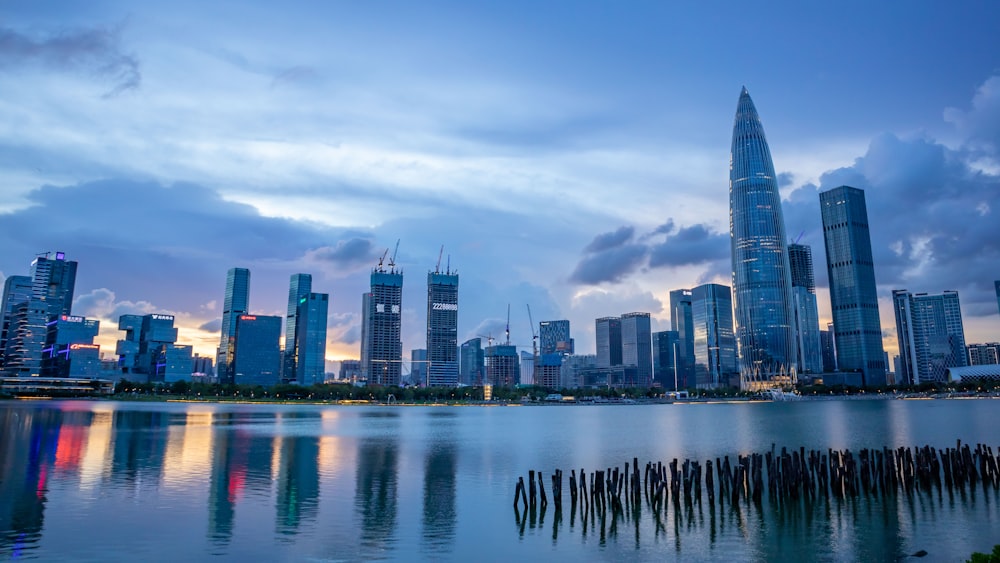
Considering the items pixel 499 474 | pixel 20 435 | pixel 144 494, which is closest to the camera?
pixel 144 494

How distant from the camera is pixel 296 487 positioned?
159 ft

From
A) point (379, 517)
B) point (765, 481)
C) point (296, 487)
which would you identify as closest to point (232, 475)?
point (296, 487)

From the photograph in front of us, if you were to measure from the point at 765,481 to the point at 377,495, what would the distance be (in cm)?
2887

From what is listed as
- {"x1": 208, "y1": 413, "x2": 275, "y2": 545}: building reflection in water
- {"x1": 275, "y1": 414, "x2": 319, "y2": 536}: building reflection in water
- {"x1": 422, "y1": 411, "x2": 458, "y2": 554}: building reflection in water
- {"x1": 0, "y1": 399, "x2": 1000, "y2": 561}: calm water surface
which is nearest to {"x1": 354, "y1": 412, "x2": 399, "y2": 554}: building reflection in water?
{"x1": 0, "y1": 399, "x2": 1000, "y2": 561}: calm water surface

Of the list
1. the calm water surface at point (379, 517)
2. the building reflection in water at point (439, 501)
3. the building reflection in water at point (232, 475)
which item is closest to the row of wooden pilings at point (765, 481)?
the calm water surface at point (379, 517)

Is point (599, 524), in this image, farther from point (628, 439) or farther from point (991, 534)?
point (628, 439)

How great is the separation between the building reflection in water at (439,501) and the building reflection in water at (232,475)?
1009cm

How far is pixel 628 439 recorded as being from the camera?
313ft

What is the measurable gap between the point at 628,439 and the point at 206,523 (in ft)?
226

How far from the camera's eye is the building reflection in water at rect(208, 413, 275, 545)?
3644cm

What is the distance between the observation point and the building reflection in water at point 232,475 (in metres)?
36.4

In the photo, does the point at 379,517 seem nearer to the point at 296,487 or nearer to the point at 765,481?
the point at 296,487

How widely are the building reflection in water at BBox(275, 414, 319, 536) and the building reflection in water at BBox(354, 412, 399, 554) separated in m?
3.06

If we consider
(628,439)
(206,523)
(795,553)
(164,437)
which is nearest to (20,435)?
(164,437)
